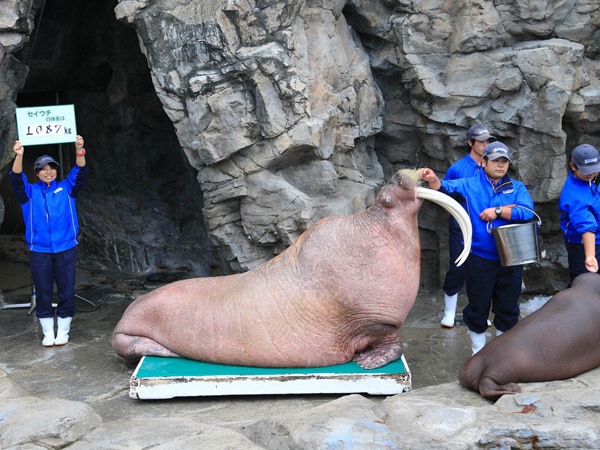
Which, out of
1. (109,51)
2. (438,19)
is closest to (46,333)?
(109,51)

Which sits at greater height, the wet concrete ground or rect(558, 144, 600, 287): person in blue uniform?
rect(558, 144, 600, 287): person in blue uniform

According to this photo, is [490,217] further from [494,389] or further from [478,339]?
[494,389]

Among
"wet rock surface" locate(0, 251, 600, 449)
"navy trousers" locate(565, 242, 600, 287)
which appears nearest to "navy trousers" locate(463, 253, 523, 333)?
"wet rock surface" locate(0, 251, 600, 449)

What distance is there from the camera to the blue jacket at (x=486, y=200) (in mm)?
5234

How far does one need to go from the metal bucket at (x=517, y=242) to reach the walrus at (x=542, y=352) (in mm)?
430

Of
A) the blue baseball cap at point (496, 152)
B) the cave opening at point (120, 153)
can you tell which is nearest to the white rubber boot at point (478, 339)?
the blue baseball cap at point (496, 152)

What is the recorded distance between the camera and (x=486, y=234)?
524 cm

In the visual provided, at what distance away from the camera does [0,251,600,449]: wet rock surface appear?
12.3 feet

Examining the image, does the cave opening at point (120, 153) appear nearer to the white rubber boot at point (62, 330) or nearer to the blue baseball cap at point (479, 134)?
the white rubber boot at point (62, 330)

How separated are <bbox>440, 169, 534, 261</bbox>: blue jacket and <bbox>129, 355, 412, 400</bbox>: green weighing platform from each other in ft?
3.21

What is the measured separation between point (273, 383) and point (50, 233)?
233 centimetres

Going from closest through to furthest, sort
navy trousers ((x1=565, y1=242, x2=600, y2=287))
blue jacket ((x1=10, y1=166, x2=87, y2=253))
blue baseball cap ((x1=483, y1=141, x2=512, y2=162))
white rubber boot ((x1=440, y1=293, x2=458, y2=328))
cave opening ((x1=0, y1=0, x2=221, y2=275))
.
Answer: blue baseball cap ((x1=483, y1=141, x2=512, y2=162)) < navy trousers ((x1=565, y1=242, x2=600, y2=287)) < blue jacket ((x1=10, y1=166, x2=87, y2=253)) < white rubber boot ((x1=440, y1=293, x2=458, y2=328)) < cave opening ((x1=0, y1=0, x2=221, y2=275))

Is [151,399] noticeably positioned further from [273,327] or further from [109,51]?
[109,51]

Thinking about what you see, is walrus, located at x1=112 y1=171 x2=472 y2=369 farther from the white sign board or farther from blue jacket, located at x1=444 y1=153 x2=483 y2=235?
the white sign board
